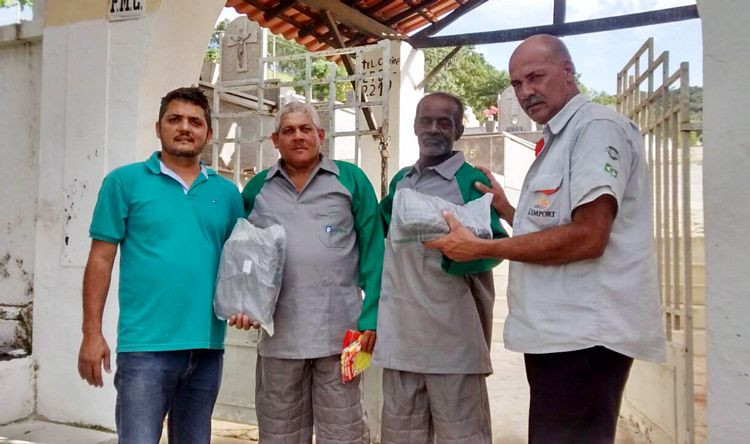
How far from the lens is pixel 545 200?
1726 mm

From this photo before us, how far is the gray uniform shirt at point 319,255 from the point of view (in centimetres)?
235

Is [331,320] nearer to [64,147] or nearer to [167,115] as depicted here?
[167,115]

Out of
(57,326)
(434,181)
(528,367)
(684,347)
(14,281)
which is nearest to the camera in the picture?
(528,367)

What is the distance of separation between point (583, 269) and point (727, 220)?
1.75ft

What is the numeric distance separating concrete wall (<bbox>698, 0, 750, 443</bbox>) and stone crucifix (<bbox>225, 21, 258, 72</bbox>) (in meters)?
3.60

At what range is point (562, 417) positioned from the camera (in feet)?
5.45

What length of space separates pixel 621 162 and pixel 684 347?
77.8 inches

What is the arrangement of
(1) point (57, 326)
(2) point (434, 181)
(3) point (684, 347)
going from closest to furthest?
(2) point (434, 181) → (3) point (684, 347) → (1) point (57, 326)

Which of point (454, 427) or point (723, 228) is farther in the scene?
point (454, 427)

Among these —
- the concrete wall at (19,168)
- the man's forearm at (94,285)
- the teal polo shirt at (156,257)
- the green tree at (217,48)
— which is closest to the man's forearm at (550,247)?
the teal polo shirt at (156,257)

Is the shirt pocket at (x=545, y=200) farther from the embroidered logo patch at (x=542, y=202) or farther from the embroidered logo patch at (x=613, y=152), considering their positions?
the embroidered logo patch at (x=613, y=152)

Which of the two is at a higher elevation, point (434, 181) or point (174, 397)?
point (434, 181)

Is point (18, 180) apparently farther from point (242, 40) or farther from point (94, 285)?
point (94, 285)

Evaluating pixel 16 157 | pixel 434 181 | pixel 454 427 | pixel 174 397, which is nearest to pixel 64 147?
pixel 16 157
